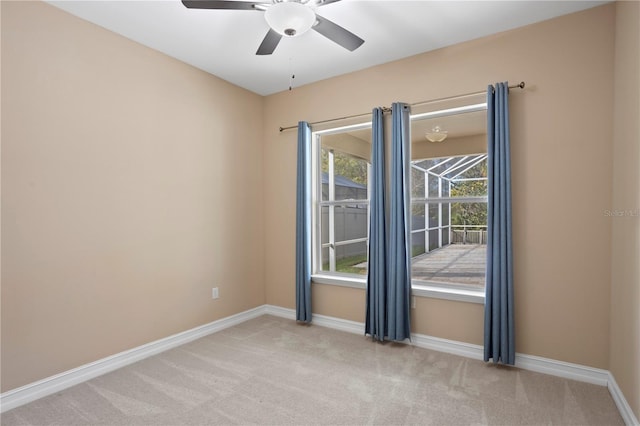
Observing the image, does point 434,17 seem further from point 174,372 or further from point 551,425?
point 174,372

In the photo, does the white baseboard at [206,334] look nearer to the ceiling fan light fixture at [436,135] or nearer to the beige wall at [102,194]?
the beige wall at [102,194]

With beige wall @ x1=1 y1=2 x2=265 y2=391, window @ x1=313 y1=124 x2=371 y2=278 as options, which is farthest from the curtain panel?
beige wall @ x1=1 y1=2 x2=265 y2=391

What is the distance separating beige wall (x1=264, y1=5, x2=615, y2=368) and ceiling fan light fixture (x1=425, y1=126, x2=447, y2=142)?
33cm

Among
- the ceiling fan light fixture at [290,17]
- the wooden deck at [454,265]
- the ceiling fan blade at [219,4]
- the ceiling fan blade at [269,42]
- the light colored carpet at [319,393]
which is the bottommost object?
the light colored carpet at [319,393]

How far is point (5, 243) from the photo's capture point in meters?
2.29

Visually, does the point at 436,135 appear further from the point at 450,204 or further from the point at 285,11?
the point at 285,11

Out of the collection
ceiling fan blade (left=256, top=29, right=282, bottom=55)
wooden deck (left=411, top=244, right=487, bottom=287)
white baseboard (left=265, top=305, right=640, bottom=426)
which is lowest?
white baseboard (left=265, top=305, right=640, bottom=426)

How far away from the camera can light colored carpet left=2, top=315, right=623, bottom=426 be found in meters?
2.17

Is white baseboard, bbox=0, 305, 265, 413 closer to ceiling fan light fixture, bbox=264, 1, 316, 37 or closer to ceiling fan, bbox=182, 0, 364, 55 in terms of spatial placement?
ceiling fan, bbox=182, 0, 364, 55

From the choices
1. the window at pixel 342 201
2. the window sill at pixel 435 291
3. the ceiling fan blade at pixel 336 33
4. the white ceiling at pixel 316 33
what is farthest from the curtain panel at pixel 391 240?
the ceiling fan blade at pixel 336 33

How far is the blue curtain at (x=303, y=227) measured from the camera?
397cm

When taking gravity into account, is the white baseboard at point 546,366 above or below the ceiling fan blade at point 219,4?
below

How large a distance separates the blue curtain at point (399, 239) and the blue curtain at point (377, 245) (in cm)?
7

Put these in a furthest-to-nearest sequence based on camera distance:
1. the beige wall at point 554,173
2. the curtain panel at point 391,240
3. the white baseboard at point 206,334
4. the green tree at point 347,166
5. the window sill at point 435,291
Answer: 1. the green tree at point 347,166
2. the curtain panel at point 391,240
3. the window sill at point 435,291
4. the beige wall at point 554,173
5. the white baseboard at point 206,334
